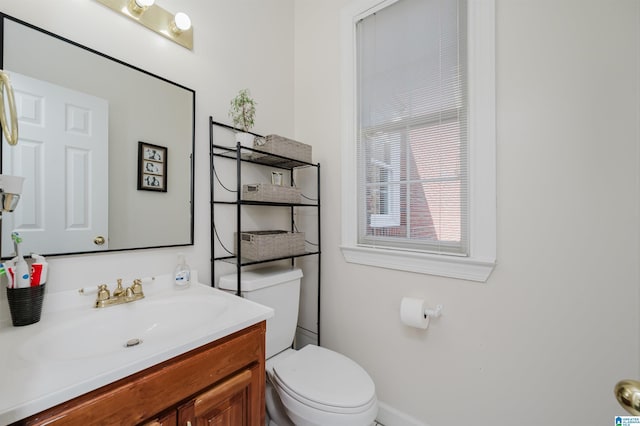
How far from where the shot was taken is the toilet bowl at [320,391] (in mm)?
1005

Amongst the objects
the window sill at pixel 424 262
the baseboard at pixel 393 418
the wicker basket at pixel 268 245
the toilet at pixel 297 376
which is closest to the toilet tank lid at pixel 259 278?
the toilet at pixel 297 376

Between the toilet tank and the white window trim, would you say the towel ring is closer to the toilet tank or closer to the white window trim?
the toilet tank

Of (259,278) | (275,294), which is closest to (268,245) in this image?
(259,278)

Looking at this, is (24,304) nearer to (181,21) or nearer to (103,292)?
(103,292)

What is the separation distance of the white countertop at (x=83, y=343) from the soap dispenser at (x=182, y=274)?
30mm

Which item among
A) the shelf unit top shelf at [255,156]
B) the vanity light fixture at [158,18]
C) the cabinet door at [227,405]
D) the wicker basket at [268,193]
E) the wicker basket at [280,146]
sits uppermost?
the vanity light fixture at [158,18]

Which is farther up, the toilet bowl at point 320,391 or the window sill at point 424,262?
the window sill at point 424,262

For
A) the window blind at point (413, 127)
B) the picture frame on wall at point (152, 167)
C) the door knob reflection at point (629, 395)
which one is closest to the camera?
the door knob reflection at point (629, 395)

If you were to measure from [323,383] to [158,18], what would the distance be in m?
1.75

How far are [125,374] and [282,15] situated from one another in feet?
6.91

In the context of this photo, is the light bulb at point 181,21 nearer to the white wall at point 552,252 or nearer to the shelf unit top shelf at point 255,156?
the shelf unit top shelf at point 255,156

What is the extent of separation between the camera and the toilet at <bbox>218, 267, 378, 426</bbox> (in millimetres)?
1018

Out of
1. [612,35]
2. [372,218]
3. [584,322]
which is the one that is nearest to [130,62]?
[372,218]

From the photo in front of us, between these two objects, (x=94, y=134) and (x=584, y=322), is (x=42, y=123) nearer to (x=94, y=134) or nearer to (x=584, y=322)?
(x=94, y=134)
